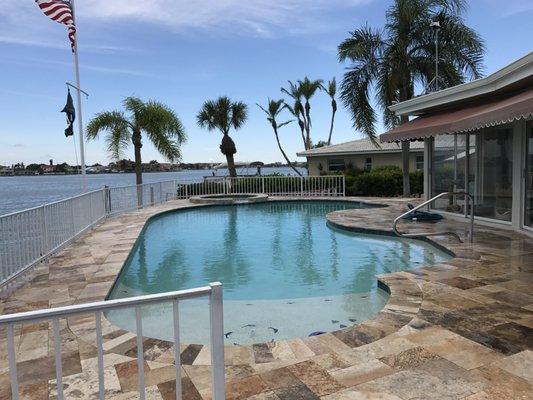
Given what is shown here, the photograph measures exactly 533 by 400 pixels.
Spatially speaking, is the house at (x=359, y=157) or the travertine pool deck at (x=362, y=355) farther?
the house at (x=359, y=157)

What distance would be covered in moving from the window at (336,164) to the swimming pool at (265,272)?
1221cm

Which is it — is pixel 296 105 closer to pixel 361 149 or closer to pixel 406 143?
pixel 361 149

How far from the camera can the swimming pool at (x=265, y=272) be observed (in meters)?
4.83

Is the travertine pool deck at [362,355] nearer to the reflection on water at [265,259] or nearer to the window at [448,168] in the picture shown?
the reflection on water at [265,259]

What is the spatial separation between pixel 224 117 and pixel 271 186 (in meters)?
6.64

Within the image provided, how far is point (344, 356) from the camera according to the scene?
3363mm

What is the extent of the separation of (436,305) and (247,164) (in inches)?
1202

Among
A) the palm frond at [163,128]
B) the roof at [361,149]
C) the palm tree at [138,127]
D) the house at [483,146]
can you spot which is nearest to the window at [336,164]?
the roof at [361,149]

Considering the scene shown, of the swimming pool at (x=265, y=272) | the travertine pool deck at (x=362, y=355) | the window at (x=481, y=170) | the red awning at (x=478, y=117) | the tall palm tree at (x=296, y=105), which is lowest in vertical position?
the swimming pool at (x=265, y=272)

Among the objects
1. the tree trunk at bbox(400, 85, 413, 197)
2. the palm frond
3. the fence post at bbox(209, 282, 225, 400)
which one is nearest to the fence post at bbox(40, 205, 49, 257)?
the fence post at bbox(209, 282, 225, 400)

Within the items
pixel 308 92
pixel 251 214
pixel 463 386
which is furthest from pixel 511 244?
pixel 308 92

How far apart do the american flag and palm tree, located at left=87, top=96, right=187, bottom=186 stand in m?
7.07

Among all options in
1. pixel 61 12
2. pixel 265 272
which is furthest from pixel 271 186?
pixel 265 272

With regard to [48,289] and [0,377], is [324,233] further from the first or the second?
[0,377]
